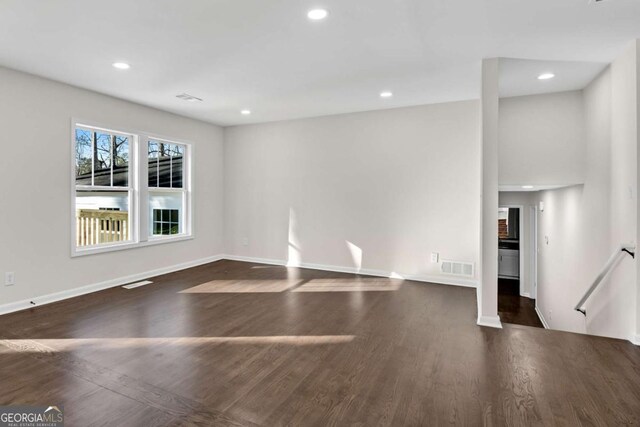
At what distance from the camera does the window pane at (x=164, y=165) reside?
579 centimetres

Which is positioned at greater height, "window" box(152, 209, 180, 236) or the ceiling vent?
the ceiling vent

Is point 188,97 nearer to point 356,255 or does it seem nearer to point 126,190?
point 126,190

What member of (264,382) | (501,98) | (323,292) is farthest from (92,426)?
(501,98)

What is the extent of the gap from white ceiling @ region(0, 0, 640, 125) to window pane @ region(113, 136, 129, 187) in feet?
2.79

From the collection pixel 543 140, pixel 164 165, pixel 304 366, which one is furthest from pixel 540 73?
pixel 164 165

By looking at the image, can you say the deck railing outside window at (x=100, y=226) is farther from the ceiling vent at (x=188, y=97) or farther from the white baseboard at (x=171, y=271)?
the ceiling vent at (x=188, y=97)

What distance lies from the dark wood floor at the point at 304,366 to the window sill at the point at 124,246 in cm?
67

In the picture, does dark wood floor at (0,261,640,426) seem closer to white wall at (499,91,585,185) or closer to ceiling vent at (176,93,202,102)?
white wall at (499,91,585,185)

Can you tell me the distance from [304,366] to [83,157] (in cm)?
415

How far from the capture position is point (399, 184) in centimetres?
543

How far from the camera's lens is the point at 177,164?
241 inches

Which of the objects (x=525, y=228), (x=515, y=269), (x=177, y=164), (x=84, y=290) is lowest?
(x=515, y=269)

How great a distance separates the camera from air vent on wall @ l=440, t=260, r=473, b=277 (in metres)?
5.02

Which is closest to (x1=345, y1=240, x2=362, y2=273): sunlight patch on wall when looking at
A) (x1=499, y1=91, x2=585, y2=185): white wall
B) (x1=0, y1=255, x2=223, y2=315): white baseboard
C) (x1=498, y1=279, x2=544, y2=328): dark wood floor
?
(x1=499, y1=91, x2=585, y2=185): white wall
